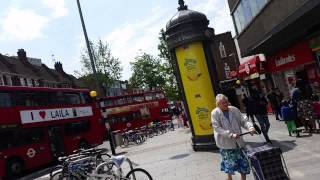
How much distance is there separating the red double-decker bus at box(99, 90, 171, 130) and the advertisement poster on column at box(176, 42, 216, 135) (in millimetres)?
23654

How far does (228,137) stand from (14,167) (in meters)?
15.0

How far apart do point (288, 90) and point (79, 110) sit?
11618 millimetres

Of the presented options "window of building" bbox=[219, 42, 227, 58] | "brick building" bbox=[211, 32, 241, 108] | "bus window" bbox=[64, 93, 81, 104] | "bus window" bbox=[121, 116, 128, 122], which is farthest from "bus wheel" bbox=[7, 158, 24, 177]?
"window of building" bbox=[219, 42, 227, 58]

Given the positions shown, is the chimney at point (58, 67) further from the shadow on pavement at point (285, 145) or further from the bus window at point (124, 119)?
the shadow on pavement at point (285, 145)

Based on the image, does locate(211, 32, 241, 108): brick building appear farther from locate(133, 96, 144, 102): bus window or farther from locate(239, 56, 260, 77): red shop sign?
locate(239, 56, 260, 77): red shop sign

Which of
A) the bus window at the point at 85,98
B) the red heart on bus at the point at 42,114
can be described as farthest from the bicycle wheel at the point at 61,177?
the bus window at the point at 85,98

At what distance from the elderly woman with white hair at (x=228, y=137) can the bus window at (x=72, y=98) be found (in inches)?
735

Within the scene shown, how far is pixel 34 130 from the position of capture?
21.5 meters

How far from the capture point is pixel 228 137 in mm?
7008

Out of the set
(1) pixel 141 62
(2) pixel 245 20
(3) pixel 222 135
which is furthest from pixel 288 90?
(1) pixel 141 62

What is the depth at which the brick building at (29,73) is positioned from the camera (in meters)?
50.1

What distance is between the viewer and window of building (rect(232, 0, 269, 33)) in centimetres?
2136

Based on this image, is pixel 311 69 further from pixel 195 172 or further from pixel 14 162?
pixel 14 162

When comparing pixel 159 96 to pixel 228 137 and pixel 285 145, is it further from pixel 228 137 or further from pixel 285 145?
pixel 228 137
